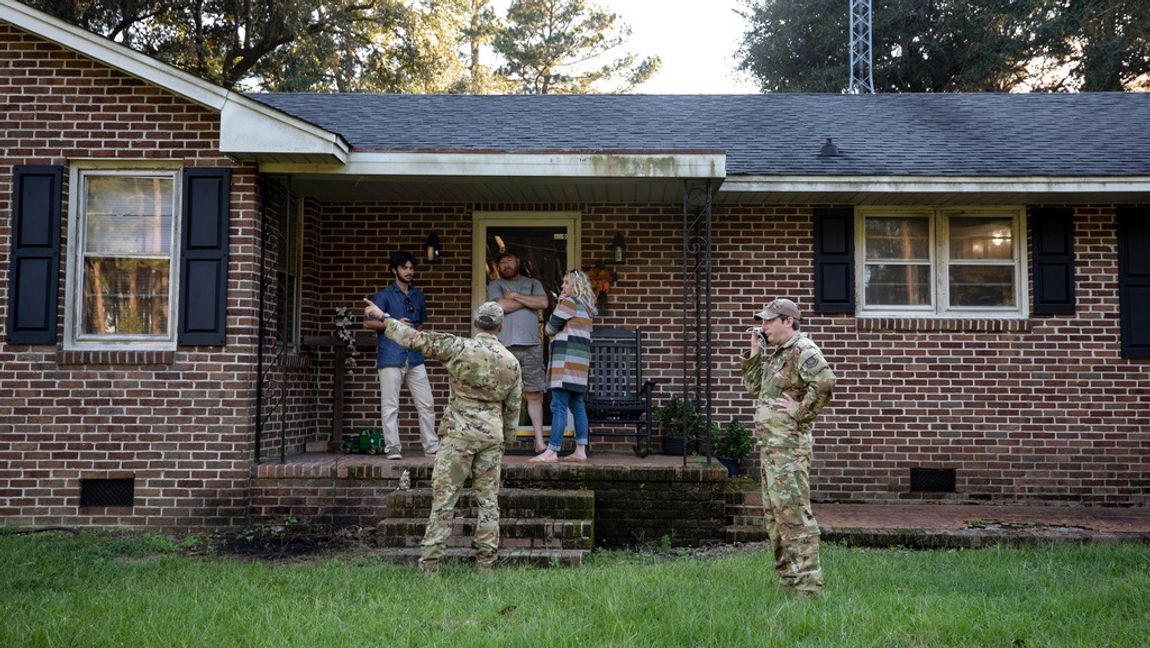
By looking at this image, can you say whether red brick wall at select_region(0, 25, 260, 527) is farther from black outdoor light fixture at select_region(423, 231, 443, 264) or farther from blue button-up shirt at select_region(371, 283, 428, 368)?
black outdoor light fixture at select_region(423, 231, 443, 264)

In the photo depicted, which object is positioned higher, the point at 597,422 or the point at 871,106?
the point at 871,106

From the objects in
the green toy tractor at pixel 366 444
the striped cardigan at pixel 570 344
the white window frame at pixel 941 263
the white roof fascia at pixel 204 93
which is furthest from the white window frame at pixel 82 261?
the white window frame at pixel 941 263

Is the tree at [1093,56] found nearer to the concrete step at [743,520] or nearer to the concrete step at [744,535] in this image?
the concrete step at [743,520]

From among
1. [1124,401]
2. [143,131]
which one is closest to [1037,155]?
[1124,401]

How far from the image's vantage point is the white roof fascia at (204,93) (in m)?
7.18

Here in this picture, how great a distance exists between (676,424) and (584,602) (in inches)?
156

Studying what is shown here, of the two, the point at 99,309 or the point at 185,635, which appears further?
the point at 99,309

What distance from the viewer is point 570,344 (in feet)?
24.9

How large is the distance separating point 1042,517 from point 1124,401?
173 cm

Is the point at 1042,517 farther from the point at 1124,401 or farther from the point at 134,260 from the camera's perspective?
the point at 134,260

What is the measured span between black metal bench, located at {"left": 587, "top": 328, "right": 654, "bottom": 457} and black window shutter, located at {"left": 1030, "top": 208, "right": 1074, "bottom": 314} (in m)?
3.85

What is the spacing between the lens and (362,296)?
9.22 metres

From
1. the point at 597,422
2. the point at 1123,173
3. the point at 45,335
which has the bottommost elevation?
the point at 597,422

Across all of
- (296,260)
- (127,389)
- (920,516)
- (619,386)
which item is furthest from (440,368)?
(920,516)
